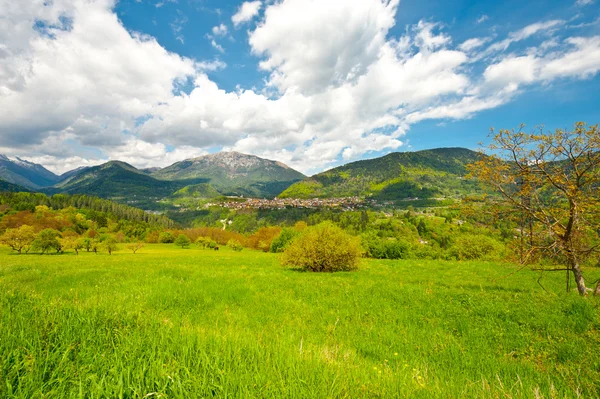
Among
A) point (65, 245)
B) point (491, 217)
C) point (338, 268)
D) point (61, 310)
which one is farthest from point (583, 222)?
point (65, 245)

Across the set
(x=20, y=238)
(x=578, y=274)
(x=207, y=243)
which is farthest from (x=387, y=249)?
(x=207, y=243)

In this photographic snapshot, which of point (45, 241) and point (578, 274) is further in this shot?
point (45, 241)

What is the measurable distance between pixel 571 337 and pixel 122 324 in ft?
35.5

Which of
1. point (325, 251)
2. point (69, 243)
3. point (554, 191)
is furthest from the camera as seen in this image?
point (69, 243)

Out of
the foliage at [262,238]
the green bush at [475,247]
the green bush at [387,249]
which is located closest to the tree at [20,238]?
the foliage at [262,238]

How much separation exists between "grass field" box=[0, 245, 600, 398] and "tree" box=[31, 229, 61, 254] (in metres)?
68.4

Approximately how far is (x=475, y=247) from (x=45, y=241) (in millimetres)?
98509

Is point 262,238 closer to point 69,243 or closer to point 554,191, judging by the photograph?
point 69,243

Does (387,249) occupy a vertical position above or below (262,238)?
above

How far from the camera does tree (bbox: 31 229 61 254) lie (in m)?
62.8

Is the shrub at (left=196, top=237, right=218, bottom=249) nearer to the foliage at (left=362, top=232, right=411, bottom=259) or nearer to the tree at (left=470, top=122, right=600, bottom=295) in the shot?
the foliage at (left=362, top=232, right=411, bottom=259)

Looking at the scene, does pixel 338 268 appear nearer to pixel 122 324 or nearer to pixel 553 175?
pixel 553 175

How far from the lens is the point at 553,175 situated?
891 centimetres

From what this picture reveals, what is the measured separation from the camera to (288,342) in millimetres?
4637
